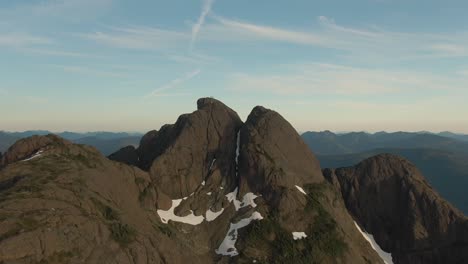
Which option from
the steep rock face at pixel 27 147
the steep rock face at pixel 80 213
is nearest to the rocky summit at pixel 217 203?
the steep rock face at pixel 80 213

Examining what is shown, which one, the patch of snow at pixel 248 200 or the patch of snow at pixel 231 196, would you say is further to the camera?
the patch of snow at pixel 231 196

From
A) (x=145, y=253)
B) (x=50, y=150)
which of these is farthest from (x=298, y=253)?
(x=50, y=150)

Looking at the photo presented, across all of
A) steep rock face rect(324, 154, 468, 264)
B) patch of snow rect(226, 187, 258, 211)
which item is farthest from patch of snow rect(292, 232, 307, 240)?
steep rock face rect(324, 154, 468, 264)

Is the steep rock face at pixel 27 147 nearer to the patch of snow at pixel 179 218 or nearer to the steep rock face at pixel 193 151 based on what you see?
the steep rock face at pixel 193 151

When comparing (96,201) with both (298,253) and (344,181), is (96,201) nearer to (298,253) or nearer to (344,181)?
(298,253)

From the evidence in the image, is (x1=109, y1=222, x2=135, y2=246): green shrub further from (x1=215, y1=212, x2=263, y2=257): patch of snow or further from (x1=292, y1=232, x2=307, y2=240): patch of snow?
(x1=292, y1=232, x2=307, y2=240): patch of snow
